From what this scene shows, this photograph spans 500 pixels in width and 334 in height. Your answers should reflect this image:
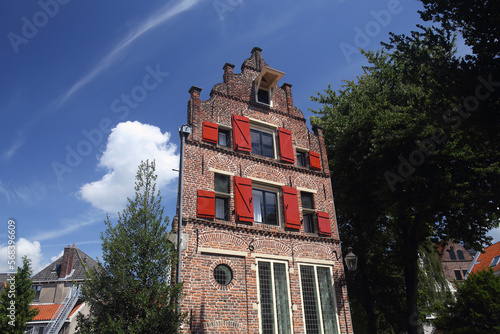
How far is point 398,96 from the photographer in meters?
15.7

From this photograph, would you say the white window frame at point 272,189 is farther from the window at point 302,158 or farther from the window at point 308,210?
the window at point 302,158

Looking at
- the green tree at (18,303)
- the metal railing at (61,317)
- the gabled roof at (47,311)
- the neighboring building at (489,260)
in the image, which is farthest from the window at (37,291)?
the neighboring building at (489,260)

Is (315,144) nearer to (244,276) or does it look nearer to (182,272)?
(244,276)

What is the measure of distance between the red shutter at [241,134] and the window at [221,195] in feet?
4.88

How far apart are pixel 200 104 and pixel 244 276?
22.8ft

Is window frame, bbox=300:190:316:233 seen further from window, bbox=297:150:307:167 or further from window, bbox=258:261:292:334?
window, bbox=258:261:292:334

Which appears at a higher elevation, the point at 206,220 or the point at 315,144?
the point at 315,144

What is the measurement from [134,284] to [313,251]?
736 cm

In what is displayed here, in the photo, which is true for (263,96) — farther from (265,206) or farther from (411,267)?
(411,267)

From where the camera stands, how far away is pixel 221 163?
41.1 ft

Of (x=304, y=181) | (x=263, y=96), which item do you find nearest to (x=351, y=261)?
(x=304, y=181)

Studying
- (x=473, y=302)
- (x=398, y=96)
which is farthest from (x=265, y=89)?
(x=473, y=302)

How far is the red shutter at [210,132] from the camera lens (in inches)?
495

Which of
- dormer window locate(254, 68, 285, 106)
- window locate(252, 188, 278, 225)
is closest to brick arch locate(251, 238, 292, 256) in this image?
window locate(252, 188, 278, 225)
